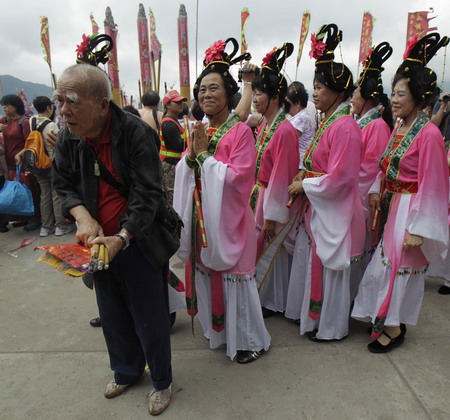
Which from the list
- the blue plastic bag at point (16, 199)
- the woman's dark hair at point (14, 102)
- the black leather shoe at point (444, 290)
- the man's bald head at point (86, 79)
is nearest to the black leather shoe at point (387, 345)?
the black leather shoe at point (444, 290)

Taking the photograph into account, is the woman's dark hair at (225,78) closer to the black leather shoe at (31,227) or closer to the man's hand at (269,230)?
the man's hand at (269,230)

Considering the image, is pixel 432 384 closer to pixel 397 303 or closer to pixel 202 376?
pixel 397 303

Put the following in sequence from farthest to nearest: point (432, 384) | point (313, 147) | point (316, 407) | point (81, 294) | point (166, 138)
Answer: point (166, 138), point (81, 294), point (313, 147), point (432, 384), point (316, 407)

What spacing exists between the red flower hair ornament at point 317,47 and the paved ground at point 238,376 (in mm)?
1964

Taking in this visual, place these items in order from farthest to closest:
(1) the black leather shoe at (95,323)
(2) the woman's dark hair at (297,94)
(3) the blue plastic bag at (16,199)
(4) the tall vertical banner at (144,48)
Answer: (4) the tall vertical banner at (144,48) → (3) the blue plastic bag at (16,199) → (2) the woman's dark hair at (297,94) → (1) the black leather shoe at (95,323)

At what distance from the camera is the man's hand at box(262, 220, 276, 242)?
253 centimetres

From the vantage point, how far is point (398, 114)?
7.15ft

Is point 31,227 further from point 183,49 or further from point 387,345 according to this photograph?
point 183,49

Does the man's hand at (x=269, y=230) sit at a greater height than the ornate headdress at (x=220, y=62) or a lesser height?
lesser

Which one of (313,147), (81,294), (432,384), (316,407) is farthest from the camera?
(81,294)

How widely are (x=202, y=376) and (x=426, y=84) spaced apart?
2.22 meters

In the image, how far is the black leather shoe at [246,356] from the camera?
2.23 m

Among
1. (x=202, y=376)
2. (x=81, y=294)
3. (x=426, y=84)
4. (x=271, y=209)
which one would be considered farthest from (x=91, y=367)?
(x=426, y=84)

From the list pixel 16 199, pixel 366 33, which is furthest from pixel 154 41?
pixel 16 199
